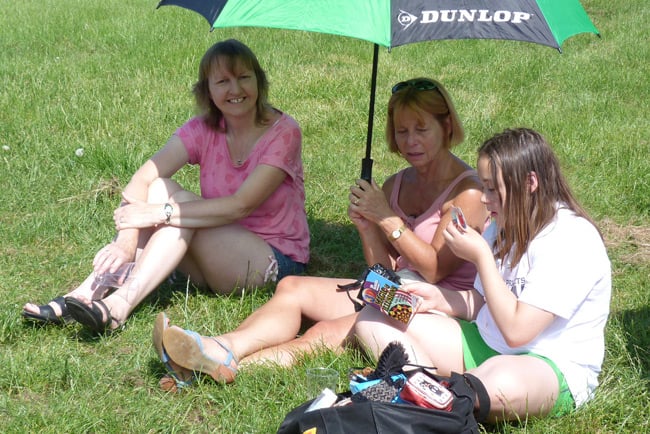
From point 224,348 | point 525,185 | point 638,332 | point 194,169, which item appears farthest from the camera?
point 194,169

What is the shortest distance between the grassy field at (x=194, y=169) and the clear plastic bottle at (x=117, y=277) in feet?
0.59

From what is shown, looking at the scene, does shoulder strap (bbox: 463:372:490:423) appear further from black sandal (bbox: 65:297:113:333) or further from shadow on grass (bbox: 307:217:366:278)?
shadow on grass (bbox: 307:217:366:278)

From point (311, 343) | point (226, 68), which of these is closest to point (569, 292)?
point (311, 343)

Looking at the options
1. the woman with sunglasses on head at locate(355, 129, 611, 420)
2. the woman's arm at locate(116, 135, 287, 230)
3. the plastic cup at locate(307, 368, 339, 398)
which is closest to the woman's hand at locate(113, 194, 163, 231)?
the woman's arm at locate(116, 135, 287, 230)

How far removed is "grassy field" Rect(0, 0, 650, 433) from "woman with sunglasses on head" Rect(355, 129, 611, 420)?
18 centimetres

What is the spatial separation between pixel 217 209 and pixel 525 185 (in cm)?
165

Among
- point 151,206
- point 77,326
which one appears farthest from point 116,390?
point 151,206

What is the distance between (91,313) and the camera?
3850 millimetres

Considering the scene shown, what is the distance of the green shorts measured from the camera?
3.12 m

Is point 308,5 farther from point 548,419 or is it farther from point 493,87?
point 493,87

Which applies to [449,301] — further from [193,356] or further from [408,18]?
[408,18]

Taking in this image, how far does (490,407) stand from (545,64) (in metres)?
6.40

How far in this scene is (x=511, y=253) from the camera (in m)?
3.26

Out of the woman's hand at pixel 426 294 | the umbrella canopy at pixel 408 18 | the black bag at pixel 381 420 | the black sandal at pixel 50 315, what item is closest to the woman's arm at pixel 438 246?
the woman's hand at pixel 426 294
